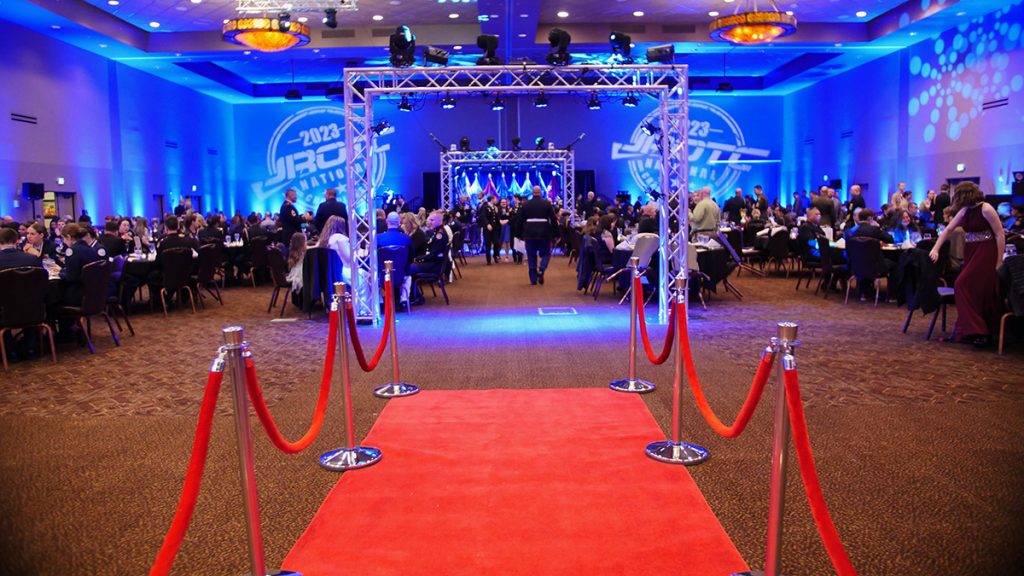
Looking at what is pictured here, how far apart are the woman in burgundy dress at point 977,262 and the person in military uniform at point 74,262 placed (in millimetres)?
8066

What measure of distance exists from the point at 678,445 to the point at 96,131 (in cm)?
1793

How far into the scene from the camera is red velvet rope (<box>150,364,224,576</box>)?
7.89 feet

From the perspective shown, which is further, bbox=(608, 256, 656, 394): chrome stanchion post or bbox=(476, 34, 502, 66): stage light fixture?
bbox=(476, 34, 502, 66): stage light fixture

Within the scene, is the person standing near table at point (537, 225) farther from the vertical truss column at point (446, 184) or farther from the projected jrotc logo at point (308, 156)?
the projected jrotc logo at point (308, 156)

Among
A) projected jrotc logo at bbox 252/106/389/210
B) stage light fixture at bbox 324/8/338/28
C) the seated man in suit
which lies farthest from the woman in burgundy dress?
projected jrotc logo at bbox 252/106/389/210

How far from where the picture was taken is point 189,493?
2.54 m

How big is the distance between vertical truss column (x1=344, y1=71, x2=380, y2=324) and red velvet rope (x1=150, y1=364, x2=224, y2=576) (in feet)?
20.8

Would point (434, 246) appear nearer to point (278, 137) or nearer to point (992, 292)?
point (992, 292)

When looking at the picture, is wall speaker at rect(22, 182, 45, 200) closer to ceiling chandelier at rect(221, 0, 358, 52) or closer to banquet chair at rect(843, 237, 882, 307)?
ceiling chandelier at rect(221, 0, 358, 52)

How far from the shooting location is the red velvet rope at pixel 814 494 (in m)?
2.54

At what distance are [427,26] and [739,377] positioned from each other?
46.3ft

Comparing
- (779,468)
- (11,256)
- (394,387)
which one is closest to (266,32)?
(11,256)

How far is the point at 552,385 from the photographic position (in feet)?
19.9

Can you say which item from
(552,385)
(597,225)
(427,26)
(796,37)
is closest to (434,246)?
(597,225)
